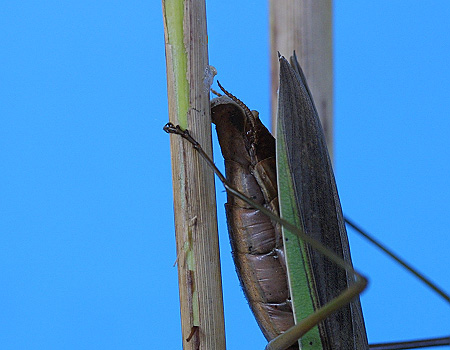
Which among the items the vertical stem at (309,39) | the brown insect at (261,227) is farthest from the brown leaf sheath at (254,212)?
the vertical stem at (309,39)

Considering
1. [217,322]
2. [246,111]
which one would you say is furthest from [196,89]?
[217,322]

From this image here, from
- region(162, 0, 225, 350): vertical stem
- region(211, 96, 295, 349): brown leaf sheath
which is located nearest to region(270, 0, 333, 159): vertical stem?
region(211, 96, 295, 349): brown leaf sheath

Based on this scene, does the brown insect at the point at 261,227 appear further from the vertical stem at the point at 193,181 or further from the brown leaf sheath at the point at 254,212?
the vertical stem at the point at 193,181

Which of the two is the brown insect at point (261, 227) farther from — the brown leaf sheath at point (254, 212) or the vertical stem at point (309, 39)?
the vertical stem at point (309, 39)

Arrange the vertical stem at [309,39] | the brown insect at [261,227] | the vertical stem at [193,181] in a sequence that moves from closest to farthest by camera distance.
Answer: the vertical stem at [193,181] → the brown insect at [261,227] → the vertical stem at [309,39]

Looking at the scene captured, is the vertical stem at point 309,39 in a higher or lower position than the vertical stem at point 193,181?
higher

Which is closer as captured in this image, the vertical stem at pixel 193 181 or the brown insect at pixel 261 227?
the vertical stem at pixel 193 181

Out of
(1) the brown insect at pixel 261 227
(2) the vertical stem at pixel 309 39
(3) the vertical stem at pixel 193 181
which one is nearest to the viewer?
(3) the vertical stem at pixel 193 181

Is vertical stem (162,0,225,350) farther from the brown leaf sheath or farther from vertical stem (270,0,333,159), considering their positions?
vertical stem (270,0,333,159)
